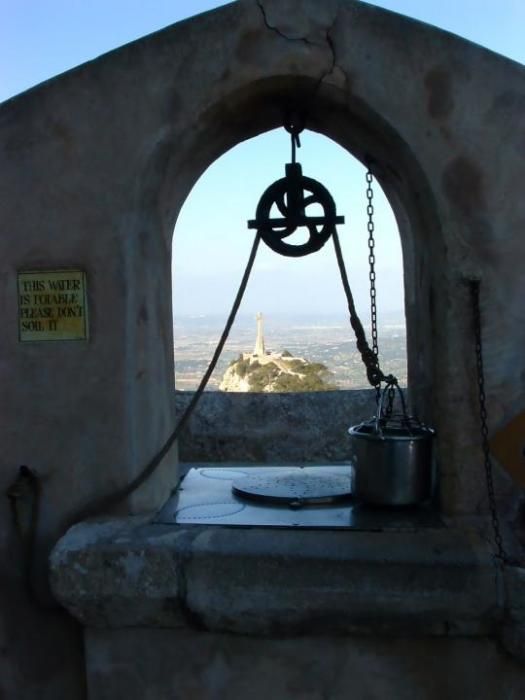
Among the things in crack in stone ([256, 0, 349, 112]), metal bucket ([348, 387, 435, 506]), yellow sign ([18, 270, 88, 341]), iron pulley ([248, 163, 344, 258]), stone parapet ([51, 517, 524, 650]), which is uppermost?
crack in stone ([256, 0, 349, 112])

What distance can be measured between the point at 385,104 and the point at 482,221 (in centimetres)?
56

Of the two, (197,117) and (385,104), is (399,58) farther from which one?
(197,117)

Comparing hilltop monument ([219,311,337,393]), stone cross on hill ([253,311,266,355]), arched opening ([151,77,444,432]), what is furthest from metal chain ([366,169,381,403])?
stone cross on hill ([253,311,266,355])

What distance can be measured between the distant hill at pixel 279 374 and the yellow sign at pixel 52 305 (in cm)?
622

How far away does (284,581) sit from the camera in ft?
8.11

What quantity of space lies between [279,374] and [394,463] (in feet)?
23.3

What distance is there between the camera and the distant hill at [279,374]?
31.4ft

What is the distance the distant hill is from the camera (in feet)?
31.4

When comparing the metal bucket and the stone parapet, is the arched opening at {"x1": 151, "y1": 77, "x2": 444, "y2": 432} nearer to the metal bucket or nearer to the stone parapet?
the metal bucket

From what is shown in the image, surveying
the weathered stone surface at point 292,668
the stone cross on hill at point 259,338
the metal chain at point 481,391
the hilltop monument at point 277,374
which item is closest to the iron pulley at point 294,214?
the metal chain at point 481,391

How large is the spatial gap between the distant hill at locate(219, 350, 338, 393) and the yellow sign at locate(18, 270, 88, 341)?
6.22m

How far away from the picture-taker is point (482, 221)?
266cm

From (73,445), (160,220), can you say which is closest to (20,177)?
(160,220)

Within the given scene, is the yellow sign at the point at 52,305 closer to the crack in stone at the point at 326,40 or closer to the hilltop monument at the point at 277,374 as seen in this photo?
the crack in stone at the point at 326,40
